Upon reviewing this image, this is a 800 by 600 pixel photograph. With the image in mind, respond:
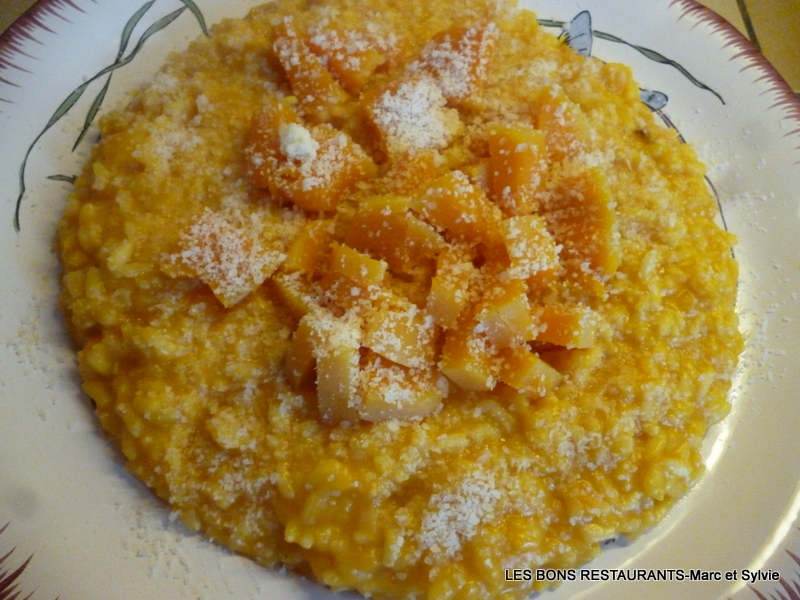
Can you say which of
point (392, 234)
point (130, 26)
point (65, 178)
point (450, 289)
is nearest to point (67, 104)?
point (65, 178)

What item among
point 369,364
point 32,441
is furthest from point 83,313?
point 369,364

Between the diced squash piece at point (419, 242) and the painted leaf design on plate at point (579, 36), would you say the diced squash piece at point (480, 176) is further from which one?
the painted leaf design on plate at point (579, 36)

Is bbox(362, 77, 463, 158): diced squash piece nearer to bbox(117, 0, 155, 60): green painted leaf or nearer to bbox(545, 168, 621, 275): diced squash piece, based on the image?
bbox(545, 168, 621, 275): diced squash piece

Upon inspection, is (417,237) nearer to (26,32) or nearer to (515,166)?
(515,166)

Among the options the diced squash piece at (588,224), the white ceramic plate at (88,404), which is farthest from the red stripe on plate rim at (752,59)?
the diced squash piece at (588,224)

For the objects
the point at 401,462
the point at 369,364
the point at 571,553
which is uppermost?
the point at 369,364

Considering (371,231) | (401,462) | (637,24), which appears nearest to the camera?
(401,462)

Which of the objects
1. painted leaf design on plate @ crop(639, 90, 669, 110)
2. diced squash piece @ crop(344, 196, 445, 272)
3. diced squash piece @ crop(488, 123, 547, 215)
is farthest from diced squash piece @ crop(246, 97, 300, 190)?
painted leaf design on plate @ crop(639, 90, 669, 110)

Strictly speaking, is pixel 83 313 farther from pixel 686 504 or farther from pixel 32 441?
pixel 686 504
